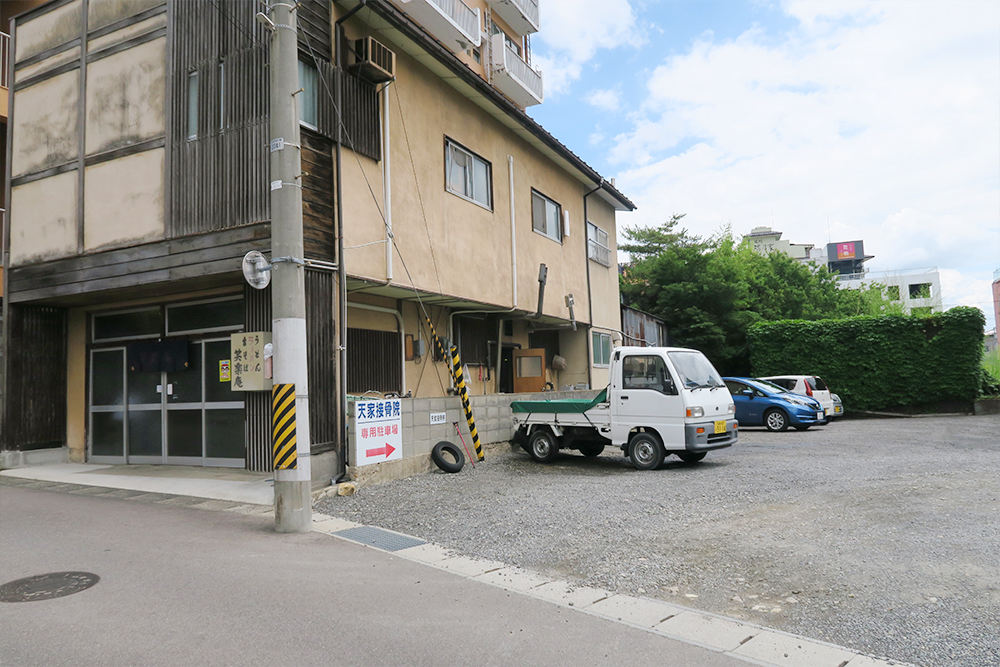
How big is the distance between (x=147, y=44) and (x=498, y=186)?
7159 millimetres

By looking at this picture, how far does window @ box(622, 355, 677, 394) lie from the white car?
11263mm

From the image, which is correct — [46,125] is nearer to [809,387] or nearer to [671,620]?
[671,620]

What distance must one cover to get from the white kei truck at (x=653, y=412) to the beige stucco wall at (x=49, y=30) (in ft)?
35.9

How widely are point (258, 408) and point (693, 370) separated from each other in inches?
277

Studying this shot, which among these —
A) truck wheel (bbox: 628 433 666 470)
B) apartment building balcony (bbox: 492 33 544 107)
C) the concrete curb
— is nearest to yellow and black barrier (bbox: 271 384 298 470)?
the concrete curb

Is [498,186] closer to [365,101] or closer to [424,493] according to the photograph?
[365,101]

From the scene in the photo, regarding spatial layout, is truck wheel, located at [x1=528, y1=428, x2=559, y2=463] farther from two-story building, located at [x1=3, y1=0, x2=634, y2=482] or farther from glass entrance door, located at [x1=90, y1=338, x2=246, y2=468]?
glass entrance door, located at [x1=90, y1=338, x2=246, y2=468]

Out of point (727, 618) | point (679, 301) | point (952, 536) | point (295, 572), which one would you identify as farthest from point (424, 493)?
point (679, 301)

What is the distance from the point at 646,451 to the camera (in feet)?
36.2

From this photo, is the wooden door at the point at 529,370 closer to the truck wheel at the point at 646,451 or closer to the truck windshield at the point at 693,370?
the truck windshield at the point at 693,370

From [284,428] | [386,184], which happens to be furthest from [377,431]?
[386,184]

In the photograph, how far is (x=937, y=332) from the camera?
2191 cm

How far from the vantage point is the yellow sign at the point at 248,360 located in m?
9.31

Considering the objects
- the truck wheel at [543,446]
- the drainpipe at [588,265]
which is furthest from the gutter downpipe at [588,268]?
the truck wheel at [543,446]
